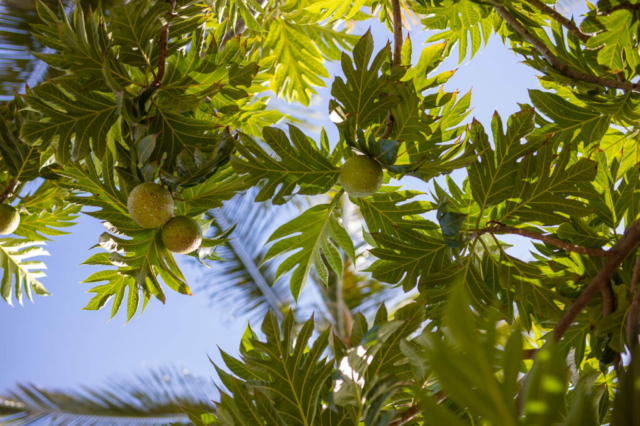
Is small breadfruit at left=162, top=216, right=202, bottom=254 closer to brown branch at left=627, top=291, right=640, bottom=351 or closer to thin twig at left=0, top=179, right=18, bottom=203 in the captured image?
thin twig at left=0, top=179, right=18, bottom=203

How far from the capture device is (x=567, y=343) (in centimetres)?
131

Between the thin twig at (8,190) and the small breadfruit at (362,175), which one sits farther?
the thin twig at (8,190)

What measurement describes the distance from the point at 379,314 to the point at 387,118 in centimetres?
48

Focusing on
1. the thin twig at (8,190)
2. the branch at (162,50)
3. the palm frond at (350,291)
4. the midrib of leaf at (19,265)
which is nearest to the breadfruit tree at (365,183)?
the branch at (162,50)

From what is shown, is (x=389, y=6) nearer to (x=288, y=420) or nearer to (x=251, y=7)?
(x=251, y=7)

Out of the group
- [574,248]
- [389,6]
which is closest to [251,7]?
[389,6]

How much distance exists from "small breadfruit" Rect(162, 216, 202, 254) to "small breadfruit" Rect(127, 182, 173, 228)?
1.5 inches

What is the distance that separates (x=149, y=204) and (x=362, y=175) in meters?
0.49

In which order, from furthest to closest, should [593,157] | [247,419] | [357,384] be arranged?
[593,157]
[247,419]
[357,384]

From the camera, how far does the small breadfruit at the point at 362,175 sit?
1.13m

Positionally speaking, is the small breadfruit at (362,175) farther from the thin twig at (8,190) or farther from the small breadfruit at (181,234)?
the thin twig at (8,190)

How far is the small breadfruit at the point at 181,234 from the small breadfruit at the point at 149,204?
38 millimetres

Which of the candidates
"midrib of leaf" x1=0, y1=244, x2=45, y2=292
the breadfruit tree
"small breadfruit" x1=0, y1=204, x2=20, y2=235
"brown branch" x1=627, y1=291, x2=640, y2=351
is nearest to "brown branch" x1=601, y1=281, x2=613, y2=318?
the breadfruit tree

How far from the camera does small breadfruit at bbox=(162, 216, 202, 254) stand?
47.7 inches
